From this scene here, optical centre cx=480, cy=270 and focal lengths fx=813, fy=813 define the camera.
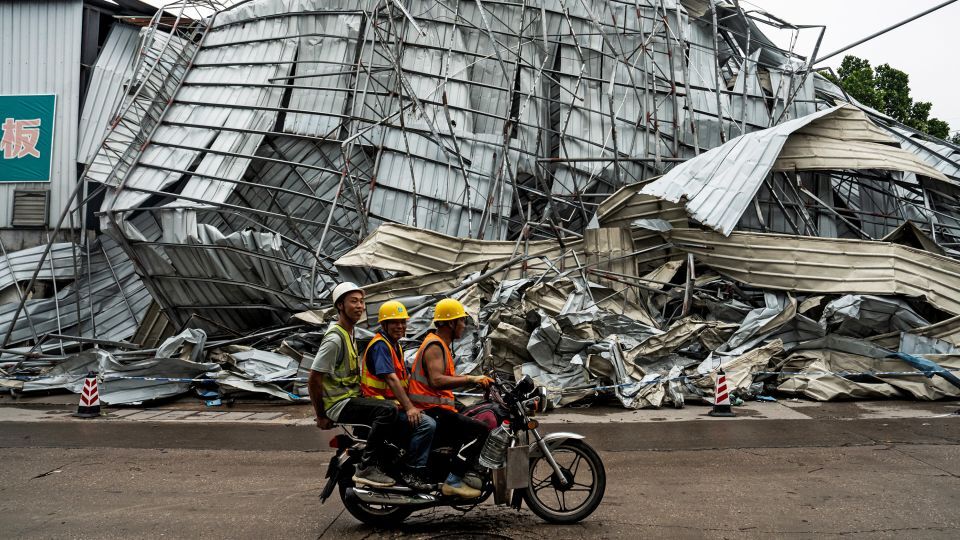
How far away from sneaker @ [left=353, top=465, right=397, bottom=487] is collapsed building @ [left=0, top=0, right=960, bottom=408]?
5.55m

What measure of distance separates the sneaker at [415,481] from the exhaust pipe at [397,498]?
4 centimetres

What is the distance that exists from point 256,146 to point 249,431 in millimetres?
6951

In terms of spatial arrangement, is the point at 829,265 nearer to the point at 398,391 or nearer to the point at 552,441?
the point at 552,441

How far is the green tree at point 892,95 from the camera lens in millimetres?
34938

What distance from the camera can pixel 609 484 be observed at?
20.6 feet

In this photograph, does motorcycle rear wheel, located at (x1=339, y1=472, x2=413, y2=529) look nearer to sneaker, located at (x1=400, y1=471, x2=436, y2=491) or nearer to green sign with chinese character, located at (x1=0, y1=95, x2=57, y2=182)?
sneaker, located at (x1=400, y1=471, x2=436, y2=491)

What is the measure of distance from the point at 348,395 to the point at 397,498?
716mm

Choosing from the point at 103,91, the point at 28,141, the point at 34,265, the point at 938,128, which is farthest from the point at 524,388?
the point at 938,128

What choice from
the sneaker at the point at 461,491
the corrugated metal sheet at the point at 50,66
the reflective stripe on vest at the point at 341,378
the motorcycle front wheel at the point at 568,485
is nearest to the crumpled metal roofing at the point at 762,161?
the motorcycle front wheel at the point at 568,485

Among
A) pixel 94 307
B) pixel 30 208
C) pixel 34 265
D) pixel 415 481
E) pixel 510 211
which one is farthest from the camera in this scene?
pixel 30 208

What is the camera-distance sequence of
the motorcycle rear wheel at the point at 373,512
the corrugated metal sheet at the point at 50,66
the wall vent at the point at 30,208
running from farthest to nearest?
1. the corrugated metal sheet at the point at 50,66
2. the wall vent at the point at 30,208
3. the motorcycle rear wheel at the point at 373,512

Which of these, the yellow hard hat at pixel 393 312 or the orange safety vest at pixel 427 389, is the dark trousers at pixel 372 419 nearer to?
the orange safety vest at pixel 427 389

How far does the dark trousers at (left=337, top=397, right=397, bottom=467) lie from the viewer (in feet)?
16.6

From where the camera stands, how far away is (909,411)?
9.53 metres
